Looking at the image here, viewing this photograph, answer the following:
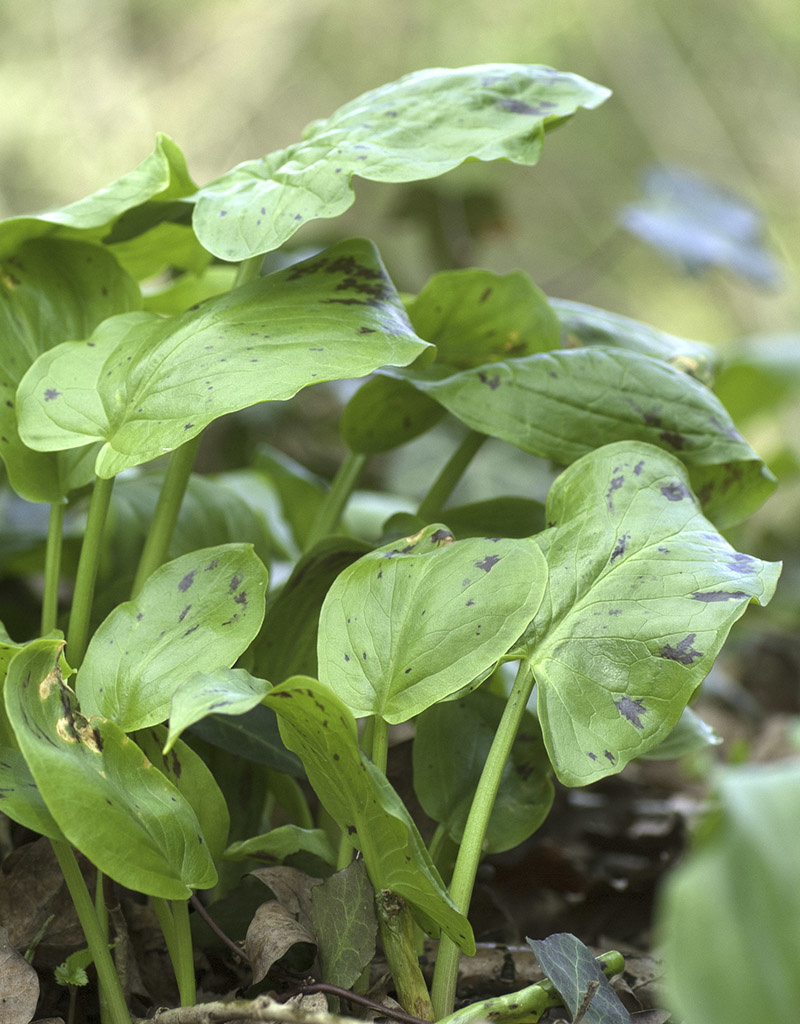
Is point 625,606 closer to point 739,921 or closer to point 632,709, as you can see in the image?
point 632,709

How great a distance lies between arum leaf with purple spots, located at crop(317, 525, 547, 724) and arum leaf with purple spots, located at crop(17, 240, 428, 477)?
3.6 inches

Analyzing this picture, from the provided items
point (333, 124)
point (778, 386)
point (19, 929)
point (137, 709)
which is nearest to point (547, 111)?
point (333, 124)

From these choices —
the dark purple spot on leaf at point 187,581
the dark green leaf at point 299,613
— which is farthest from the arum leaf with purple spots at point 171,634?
the dark green leaf at point 299,613

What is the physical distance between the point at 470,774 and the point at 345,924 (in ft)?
0.37

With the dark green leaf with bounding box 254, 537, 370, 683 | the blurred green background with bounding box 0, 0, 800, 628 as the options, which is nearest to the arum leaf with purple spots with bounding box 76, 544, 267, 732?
the dark green leaf with bounding box 254, 537, 370, 683

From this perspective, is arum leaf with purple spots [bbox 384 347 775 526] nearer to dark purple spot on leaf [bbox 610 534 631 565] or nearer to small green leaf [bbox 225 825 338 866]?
dark purple spot on leaf [bbox 610 534 631 565]

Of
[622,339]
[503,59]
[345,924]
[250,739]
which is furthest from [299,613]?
[503,59]

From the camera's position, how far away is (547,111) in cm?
45

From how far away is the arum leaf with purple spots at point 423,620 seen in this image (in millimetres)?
363

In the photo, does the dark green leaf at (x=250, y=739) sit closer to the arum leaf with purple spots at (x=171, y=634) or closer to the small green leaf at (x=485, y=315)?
the arum leaf with purple spots at (x=171, y=634)

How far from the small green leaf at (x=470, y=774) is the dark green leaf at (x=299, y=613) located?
0.08 m

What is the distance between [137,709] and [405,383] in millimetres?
250

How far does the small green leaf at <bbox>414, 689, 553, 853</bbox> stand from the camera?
45 cm

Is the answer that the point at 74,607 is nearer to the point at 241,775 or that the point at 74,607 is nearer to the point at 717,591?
the point at 241,775
